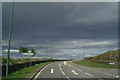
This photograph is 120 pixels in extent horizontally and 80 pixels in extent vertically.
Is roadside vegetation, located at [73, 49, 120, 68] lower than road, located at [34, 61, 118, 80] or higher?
lower

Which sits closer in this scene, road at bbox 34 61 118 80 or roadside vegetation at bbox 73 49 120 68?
road at bbox 34 61 118 80

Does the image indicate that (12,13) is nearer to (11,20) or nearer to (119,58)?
(11,20)

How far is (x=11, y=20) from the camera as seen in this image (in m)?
16.4

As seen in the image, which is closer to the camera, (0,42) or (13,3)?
(0,42)

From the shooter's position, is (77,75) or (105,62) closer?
(77,75)

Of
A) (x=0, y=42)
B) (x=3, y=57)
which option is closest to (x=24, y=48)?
(x=3, y=57)

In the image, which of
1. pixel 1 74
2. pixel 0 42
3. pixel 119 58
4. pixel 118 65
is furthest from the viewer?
pixel 119 58

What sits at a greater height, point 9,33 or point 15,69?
point 9,33

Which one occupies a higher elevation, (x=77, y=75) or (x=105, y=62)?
(x=77, y=75)

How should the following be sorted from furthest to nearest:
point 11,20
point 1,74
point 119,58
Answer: point 119,58
point 11,20
point 1,74

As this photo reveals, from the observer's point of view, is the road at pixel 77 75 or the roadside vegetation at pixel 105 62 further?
the roadside vegetation at pixel 105 62

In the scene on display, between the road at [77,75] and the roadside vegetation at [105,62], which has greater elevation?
the road at [77,75]

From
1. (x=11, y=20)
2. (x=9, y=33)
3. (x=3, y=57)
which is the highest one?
(x=11, y=20)

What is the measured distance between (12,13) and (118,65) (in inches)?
1109
